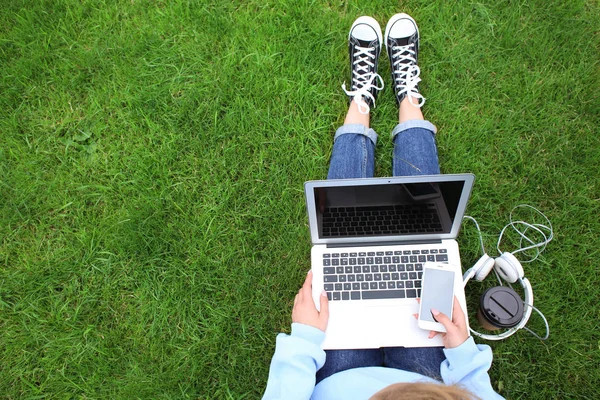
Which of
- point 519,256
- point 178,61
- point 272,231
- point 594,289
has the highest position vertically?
point 178,61

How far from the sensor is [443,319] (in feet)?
5.15

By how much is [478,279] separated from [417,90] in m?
1.15

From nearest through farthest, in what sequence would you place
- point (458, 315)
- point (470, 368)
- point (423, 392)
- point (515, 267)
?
1. point (423, 392)
2. point (470, 368)
3. point (458, 315)
4. point (515, 267)

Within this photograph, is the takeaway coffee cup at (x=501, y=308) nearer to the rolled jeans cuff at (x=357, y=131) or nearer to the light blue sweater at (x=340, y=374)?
the light blue sweater at (x=340, y=374)

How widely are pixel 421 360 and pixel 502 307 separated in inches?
18.3

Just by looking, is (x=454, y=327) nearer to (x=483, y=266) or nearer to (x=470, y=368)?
(x=470, y=368)

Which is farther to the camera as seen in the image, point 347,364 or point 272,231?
point 272,231

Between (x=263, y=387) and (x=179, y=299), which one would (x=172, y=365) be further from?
(x=263, y=387)

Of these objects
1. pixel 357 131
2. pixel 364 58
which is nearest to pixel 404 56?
pixel 364 58

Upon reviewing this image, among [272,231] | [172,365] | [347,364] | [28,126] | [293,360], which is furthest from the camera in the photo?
[28,126]

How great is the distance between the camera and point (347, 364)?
1.73 m

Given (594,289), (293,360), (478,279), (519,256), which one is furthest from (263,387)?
(594,289)

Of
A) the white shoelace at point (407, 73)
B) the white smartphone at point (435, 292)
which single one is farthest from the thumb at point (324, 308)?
the white shoelace at point (407, 73)

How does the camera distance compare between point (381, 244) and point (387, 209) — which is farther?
point (381, 244)
